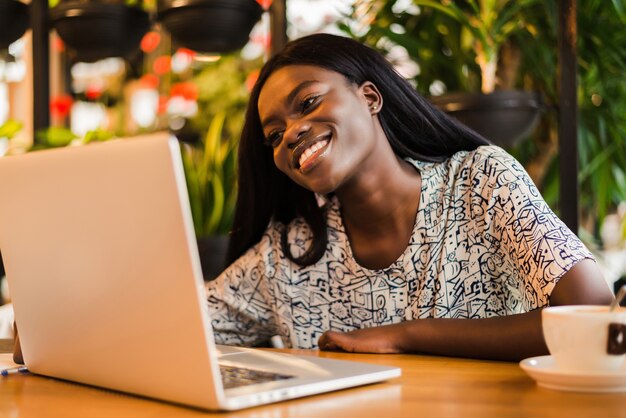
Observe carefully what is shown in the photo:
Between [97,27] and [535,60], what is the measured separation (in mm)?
1446

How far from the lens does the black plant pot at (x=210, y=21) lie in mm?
2631

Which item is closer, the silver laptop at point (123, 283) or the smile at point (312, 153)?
the silver laptop at point (123, 283)

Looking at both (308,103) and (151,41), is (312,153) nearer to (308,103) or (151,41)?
(308,103)

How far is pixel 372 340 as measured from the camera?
1358 millimetres

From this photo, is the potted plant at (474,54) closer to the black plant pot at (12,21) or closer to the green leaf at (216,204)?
the green leaf at (216,204)

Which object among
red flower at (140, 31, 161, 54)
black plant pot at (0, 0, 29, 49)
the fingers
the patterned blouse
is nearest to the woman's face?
the patterned blouse

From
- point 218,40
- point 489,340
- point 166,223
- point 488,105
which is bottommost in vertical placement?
point 489,340

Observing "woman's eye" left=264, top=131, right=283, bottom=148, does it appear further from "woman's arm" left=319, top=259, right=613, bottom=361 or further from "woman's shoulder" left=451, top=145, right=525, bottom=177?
"woman's arm" left=319, top=259, right=613, bottom=361

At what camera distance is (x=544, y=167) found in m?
3.25

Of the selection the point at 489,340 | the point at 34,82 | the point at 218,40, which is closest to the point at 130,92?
the point at 34,82

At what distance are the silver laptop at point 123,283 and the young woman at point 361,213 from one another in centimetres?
60

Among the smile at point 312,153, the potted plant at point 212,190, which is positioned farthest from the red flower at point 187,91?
the smile at point 312,153

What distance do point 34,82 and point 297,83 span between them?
176cm

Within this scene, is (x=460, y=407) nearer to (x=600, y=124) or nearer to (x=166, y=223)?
(x=166, y=223)
